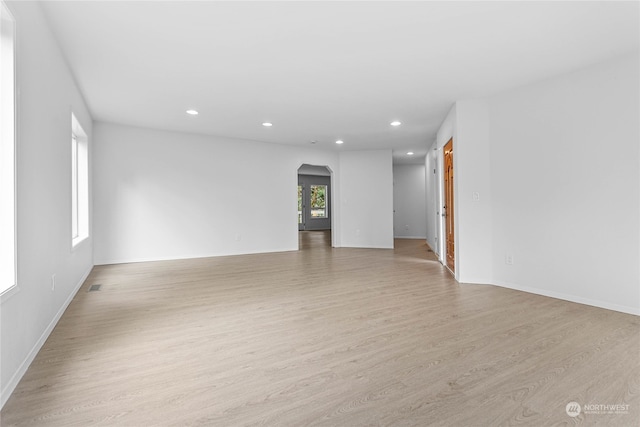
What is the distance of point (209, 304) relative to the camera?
3.49 m

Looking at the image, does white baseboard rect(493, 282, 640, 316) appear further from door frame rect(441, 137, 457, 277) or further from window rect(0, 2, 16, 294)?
window rect(0, 2, 16, 294)

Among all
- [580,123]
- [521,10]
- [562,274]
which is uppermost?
[521,10]

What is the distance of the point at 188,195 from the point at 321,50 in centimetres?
462

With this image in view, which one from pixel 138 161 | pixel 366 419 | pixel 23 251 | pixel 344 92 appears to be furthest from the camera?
pixel 138 161

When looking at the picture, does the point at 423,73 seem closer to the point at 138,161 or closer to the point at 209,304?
the point at 209,304

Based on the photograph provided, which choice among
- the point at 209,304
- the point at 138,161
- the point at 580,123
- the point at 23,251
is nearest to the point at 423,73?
the point at 580,123

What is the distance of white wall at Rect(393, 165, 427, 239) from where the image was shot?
1087 cm

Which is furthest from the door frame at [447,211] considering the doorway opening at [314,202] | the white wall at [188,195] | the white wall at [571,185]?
the doorway opening at [314,202]

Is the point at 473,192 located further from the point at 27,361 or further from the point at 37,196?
the point at 27,361

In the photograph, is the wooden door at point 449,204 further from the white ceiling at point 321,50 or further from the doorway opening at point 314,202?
the doorway opening at point 314,202

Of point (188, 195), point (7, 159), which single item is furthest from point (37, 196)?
point (188, 195)

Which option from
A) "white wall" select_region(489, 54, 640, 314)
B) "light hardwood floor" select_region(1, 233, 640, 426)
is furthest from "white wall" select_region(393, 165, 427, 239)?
"light hardwood floor" select_region(1, 233, 640, 426)

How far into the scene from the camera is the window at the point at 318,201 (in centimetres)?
1437

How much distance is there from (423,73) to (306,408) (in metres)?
3.45
